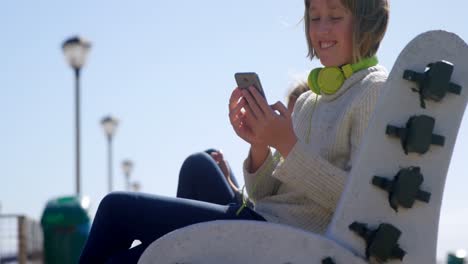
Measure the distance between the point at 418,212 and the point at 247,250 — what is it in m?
0.52

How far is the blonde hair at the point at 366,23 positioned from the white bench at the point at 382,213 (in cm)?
55

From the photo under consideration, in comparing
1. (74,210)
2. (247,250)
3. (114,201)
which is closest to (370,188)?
(247,250)

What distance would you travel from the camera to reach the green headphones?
11.8 feet

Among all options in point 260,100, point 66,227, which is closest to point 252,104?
point 260,100

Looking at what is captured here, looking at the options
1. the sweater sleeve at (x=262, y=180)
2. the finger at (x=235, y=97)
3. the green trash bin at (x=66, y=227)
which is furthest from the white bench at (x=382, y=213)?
the green trash bin at (x=66, y=227)

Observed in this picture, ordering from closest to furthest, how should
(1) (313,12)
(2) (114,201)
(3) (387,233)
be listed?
1. (3) (387,233)
2. (2) (114,201)
3. (1) (313,12)

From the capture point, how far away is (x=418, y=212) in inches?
117

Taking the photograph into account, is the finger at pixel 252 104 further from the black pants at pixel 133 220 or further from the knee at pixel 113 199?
the knee at pixel 113 199

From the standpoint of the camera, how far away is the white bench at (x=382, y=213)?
2930mm

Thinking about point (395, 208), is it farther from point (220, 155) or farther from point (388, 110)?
point (220, 155)

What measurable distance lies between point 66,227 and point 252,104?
108 centimetres

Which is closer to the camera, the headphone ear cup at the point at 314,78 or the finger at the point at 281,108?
the finger at the point at 281,108

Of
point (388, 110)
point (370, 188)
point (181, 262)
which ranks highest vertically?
point (388, 110)

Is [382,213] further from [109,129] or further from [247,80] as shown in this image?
[109,129]
